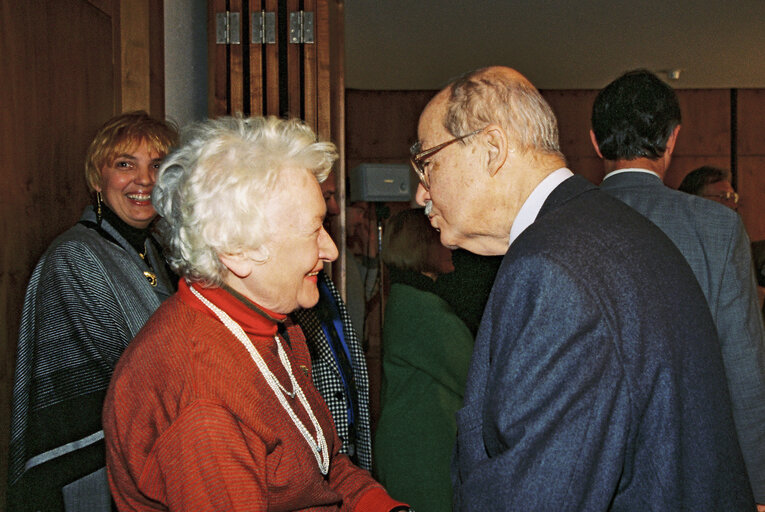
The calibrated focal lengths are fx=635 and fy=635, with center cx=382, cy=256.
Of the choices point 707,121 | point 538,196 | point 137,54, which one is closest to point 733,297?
point 538,196

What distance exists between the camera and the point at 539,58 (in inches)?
242

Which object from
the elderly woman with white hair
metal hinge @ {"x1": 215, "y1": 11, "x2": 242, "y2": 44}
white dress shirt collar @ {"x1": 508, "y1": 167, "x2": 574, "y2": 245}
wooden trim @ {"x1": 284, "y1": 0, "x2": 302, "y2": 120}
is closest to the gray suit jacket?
white dress shirt collar @ {"x1": 508, "y1": 167, "x2": 574, "y2": 245}

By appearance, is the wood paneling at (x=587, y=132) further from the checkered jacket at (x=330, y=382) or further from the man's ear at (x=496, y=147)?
the man's ear at (x=496, y=147)

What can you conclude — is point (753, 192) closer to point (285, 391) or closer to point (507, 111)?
point (507, 111)

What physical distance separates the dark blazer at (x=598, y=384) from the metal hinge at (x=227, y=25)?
7.38 ft

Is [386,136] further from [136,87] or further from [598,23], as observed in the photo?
[136,87]

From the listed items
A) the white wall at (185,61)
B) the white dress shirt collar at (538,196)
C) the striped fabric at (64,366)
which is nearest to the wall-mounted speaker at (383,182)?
the white wall at (185,61)

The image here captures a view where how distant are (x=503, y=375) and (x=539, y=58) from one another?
18.9 feet

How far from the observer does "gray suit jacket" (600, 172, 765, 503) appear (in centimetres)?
162

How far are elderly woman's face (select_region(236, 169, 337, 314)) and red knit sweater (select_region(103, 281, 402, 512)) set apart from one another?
2.5 inches

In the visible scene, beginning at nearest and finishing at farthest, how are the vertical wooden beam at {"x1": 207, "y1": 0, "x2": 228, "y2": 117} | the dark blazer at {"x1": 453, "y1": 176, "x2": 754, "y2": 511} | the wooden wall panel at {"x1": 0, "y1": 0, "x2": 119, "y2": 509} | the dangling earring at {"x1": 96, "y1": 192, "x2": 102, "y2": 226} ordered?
1. the dark blazer at {"x1": 453, "y1": 176, "x2": 754, "y2": 511}
2. the wooden wall panel at {"x1": 0, "y1": 0, "x2": 119, "y2": 509}
3. the dangling earring at {"x1": 96, "y1": 192, "x2": 102, "y2": 226}
4. the vertical wooden beam at {"x1": 207, "y1": 0, "x2": 228, "y2": 117}

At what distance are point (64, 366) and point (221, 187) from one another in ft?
2.57

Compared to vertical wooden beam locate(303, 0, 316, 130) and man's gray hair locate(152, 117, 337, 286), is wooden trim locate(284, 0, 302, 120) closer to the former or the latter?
vertical wooden beam locate(303, 0, 316, 130)

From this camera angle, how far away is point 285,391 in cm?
128
